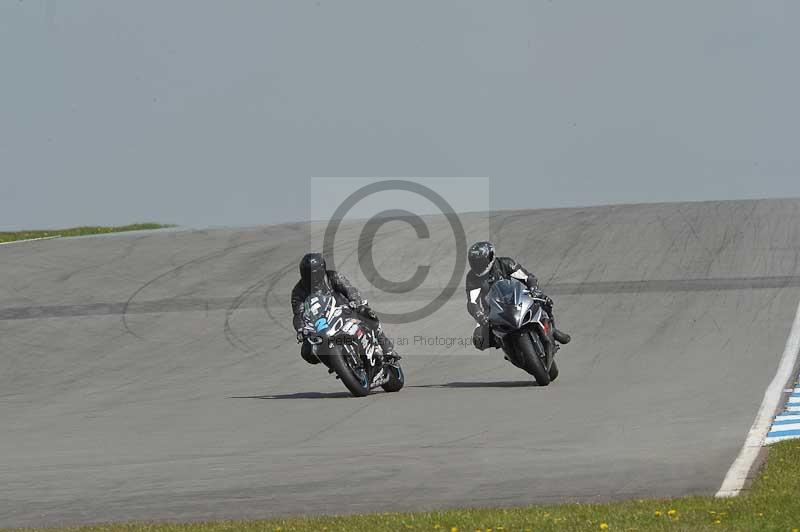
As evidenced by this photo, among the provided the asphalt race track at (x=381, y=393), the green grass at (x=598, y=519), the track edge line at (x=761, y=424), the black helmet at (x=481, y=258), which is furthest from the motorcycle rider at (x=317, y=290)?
the green grass at (x=598, y=519)

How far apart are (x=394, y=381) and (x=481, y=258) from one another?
172cm

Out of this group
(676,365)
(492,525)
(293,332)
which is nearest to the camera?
(492,525)

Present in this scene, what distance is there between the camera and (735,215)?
33.8 metres

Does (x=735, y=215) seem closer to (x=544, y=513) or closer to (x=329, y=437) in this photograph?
(x=329, y=437)

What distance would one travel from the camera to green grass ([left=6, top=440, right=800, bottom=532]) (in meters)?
7.71

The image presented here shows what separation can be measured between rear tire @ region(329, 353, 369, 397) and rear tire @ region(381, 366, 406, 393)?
40cm

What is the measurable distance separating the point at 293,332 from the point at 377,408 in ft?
24.5

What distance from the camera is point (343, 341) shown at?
15.1 m

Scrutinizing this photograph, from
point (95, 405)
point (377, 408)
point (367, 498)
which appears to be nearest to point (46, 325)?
point (95, 405)

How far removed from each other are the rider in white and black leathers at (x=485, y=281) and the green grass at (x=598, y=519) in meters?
7.13

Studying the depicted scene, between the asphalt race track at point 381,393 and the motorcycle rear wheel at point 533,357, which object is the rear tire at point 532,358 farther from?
the asphalt race track at point 381,393

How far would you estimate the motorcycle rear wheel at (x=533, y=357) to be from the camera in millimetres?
15469

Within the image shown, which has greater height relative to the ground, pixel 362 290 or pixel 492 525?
pixel 492 525

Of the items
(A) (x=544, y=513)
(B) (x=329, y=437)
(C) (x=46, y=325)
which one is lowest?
(C) (x=46, y=325)
